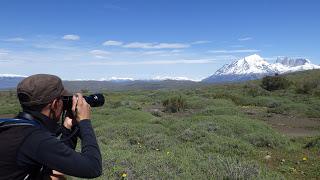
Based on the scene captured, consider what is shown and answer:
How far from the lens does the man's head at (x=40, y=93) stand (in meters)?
3.05

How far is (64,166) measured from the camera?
2.89 metres

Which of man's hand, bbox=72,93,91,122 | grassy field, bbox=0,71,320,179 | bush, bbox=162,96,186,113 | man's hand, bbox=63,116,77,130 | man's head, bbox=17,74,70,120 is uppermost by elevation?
man's head, bbox=17,74,70,120

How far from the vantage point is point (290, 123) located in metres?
21.0

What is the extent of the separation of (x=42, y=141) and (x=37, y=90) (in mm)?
368

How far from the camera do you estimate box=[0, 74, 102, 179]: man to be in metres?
2.89

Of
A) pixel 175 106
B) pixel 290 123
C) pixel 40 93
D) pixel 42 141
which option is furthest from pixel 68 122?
pixel 175 106

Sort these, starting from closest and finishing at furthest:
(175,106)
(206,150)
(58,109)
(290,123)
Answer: (58,109) < (206,150) < (290,123) < (175,106)

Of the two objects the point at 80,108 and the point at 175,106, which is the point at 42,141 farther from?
the point at 175,106

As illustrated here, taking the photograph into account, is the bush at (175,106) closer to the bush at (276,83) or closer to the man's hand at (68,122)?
the man's hand at (68,122)

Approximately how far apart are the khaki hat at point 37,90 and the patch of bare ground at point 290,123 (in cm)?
1478

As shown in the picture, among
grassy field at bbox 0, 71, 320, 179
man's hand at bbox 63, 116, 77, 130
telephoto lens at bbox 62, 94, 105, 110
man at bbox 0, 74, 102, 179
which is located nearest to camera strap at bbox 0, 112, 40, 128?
man at bbox 0, 74, 102, 179

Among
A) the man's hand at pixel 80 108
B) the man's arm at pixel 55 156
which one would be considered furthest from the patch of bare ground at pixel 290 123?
the man's arm at pixel 55 156

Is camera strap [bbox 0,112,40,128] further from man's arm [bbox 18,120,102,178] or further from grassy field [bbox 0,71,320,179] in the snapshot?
grassy field [bbox 0,71,320,179]

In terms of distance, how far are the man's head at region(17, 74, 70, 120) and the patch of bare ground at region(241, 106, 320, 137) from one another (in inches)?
581
